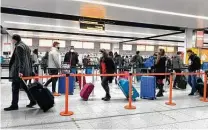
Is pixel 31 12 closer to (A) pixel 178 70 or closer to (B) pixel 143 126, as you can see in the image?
(A) pixel 178 70

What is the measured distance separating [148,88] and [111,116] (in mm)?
2080

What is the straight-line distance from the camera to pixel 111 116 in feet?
13.3

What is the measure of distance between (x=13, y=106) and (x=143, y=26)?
31.4 ft

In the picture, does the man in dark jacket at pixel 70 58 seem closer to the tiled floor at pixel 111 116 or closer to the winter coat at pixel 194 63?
the tiled floor at pixel 111 116

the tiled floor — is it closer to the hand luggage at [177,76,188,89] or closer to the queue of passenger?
the queue of passenger

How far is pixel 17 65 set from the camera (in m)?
4.26

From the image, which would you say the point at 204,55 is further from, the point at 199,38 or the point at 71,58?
the point at 71,58

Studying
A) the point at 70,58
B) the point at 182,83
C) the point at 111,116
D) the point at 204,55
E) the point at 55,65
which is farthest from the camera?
the point at 204,55

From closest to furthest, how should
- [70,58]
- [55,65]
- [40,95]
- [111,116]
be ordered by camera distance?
[111,116] < [40,95] < [55,65] < [70,58]

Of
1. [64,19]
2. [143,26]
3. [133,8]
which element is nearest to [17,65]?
[133,8]

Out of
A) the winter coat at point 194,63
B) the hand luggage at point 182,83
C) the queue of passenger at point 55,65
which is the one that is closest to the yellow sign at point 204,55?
the queue of passenger at point 55,65

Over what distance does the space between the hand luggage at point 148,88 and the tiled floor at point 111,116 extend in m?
0.43

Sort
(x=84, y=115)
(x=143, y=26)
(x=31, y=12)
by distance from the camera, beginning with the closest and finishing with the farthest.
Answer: (x=84, y=115), (x=31, y=12), (x=143, y=26)

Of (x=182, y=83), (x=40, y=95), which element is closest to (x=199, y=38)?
(x=182, y=83)
